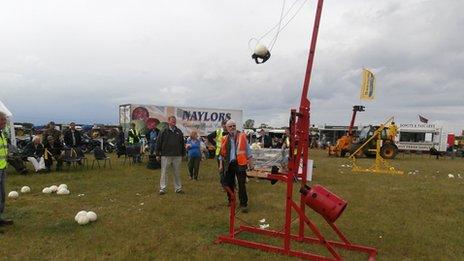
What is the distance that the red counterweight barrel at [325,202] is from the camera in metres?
5.50

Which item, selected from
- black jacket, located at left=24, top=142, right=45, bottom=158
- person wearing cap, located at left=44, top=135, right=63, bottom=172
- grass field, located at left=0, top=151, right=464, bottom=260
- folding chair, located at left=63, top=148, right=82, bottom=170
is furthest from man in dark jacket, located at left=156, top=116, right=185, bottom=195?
black jacket, located at left=24, top=142, right=45, bottom=158

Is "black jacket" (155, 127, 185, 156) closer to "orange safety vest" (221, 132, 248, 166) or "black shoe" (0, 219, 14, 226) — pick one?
"orange safety vest" (221, 132, 248, 166)

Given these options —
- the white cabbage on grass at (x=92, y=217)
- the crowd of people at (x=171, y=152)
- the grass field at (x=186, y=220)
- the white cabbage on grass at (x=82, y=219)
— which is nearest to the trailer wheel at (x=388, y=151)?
the crowd of people at (x=171, y=152)

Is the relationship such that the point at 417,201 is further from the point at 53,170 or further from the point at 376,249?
the point at 53,170

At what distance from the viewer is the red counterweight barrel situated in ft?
18.0

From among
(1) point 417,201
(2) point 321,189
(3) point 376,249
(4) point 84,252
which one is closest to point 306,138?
(2) point 321,189

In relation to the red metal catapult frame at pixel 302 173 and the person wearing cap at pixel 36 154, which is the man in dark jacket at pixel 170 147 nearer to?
the red metal catapult frame at pixel 302 173

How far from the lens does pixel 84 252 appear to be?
19.4ft

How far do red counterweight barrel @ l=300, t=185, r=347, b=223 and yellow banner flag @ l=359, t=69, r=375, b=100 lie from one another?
14015 millimetres

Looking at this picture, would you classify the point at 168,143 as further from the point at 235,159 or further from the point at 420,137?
the point at 420,137

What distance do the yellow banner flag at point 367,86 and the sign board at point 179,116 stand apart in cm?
1044

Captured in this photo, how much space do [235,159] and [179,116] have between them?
59.0 ft

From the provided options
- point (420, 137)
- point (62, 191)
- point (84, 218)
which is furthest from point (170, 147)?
point (420, 137)

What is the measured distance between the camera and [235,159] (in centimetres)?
858
